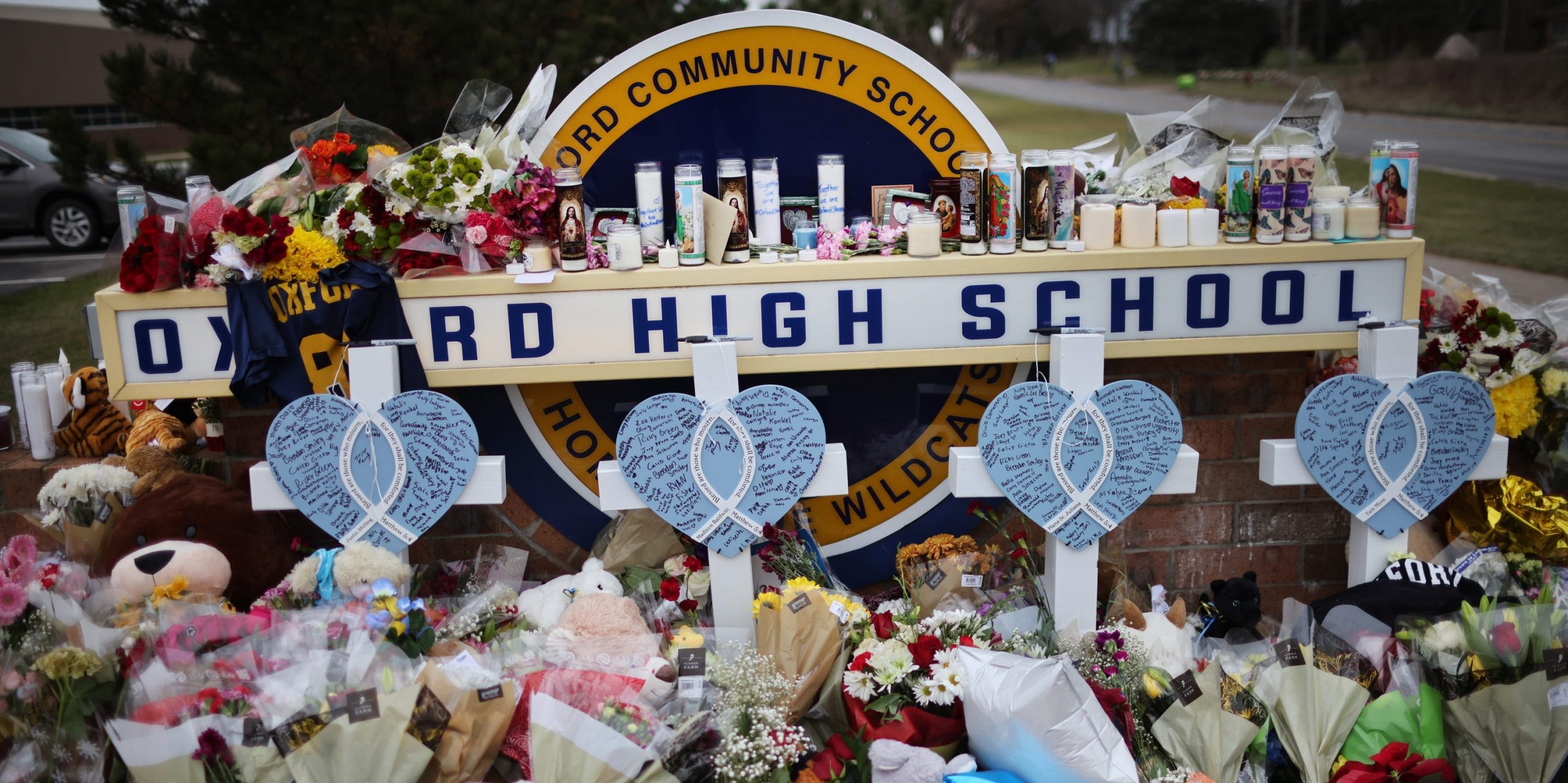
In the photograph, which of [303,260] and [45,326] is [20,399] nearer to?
[303,260]

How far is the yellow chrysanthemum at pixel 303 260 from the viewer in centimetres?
268

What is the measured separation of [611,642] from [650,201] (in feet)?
3.61

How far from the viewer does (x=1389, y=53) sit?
1095 cm

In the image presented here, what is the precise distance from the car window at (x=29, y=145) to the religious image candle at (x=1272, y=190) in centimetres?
575

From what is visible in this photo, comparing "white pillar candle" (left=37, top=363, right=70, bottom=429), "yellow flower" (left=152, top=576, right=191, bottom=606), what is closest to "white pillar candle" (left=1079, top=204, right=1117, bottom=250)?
"yellow flower" (left=152, top=576, right=191, bottom=606)

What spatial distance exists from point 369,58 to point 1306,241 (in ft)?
13.1

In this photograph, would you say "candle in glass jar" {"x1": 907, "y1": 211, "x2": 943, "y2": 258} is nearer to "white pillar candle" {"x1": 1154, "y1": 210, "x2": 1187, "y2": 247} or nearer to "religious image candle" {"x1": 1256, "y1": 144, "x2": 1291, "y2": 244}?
"white pillar candle" {"x1": 1154, "y1": 210, "x2": 1187, "y2": 247}

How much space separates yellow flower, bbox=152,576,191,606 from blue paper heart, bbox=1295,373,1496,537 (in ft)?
9.00

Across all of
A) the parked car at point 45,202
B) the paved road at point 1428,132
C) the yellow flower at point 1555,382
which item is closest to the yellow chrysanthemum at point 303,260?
the yellow flower at point 1555,382

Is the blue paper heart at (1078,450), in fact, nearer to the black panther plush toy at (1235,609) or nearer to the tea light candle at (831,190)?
the black panther plush toy at (1235,609)

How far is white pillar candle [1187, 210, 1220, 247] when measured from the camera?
278 cm

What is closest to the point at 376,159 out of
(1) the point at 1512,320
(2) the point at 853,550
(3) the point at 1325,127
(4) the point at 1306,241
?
(2) the point at 853,550

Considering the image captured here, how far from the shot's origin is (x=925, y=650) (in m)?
2.43

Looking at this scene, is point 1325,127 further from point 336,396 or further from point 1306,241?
point 336,396
